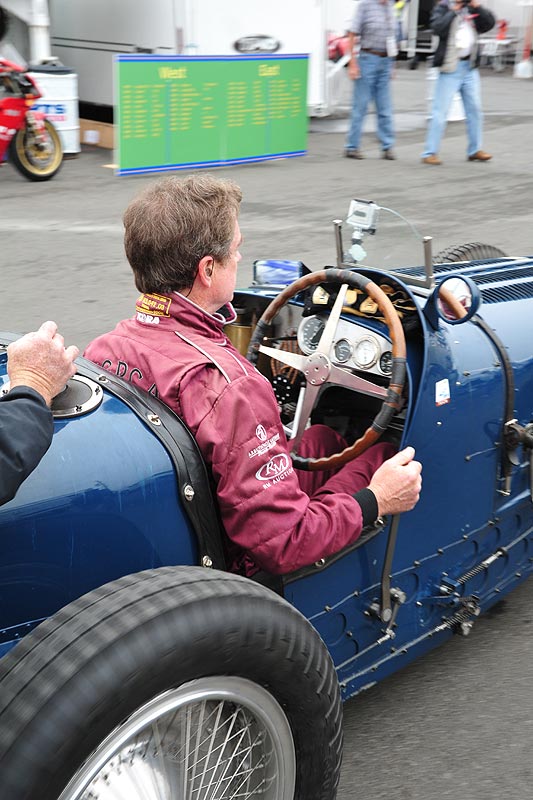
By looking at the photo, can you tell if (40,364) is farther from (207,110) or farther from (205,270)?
(207,110)

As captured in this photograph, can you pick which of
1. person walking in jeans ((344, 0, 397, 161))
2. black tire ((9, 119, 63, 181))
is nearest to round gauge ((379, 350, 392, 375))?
black tire ((9, 119, 63, 181))

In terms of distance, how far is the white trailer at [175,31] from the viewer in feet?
40.2

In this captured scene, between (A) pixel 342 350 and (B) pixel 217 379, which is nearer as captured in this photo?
(B) pixel 217 379

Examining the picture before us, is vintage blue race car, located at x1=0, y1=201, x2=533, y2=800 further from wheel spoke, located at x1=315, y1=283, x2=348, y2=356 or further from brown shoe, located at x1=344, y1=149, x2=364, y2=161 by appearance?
brown shoe, located at x1=344, y1=149, x2=364, y2=161

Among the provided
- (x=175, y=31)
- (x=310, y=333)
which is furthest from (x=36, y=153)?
(x=310, y=333)

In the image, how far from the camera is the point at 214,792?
6.68 feet

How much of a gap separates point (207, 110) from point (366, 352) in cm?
868

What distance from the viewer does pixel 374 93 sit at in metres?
11.3

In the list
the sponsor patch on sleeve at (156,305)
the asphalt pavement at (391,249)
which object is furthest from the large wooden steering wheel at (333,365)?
the sponsor patch on sleeve at (156,305)

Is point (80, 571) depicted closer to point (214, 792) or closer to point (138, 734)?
point (138, 734)

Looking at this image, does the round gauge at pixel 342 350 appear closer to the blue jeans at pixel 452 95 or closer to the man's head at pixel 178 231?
the man's head at pixel 178 231

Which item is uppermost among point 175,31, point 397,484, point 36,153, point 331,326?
point 175,31

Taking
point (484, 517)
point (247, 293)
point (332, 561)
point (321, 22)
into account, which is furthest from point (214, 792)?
point (321, 22)

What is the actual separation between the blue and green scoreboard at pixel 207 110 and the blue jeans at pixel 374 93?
817 millimetres
